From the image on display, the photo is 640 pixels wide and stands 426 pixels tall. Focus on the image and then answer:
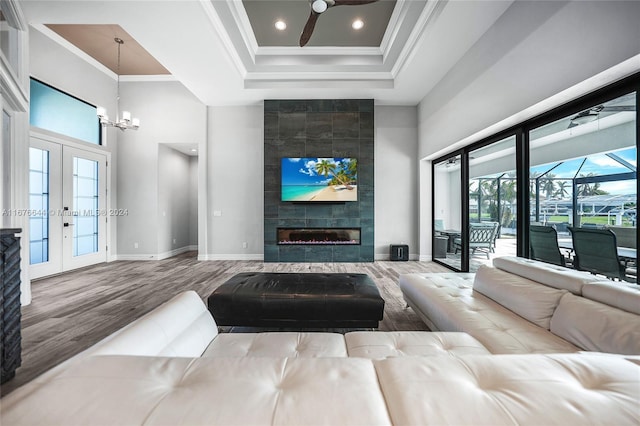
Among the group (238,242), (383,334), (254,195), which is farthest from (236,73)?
(383,334)

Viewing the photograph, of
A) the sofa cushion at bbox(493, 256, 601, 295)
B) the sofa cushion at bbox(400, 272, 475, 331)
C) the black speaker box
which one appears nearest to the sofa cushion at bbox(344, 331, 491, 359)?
the sofa cushion at bbox(400, 272, 475, 331)

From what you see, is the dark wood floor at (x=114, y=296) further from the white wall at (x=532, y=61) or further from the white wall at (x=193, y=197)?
the white wall at (x=532, y=61)

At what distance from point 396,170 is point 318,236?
2.27m

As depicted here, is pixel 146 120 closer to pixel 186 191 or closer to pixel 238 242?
pixel 186 191

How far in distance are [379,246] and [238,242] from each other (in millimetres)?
3148

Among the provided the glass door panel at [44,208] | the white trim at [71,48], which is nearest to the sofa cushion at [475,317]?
the glass door panel at [44,208]

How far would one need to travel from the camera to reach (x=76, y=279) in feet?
12.6

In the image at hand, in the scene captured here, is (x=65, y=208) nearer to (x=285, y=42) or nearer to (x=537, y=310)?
(x=285, y=42)

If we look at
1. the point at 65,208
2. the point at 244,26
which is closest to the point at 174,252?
the point at 65,208

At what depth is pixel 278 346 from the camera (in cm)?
126

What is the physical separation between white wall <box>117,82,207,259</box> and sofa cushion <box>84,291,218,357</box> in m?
4.95

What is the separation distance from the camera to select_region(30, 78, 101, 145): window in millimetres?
3930

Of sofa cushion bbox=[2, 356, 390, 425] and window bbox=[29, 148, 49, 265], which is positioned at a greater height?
window bbox=[29, 148, 49, 265]

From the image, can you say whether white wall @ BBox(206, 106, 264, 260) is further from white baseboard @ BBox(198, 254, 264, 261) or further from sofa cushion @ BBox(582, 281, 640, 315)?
sofa cushion @ BBox(582, 281, 640, 315)
